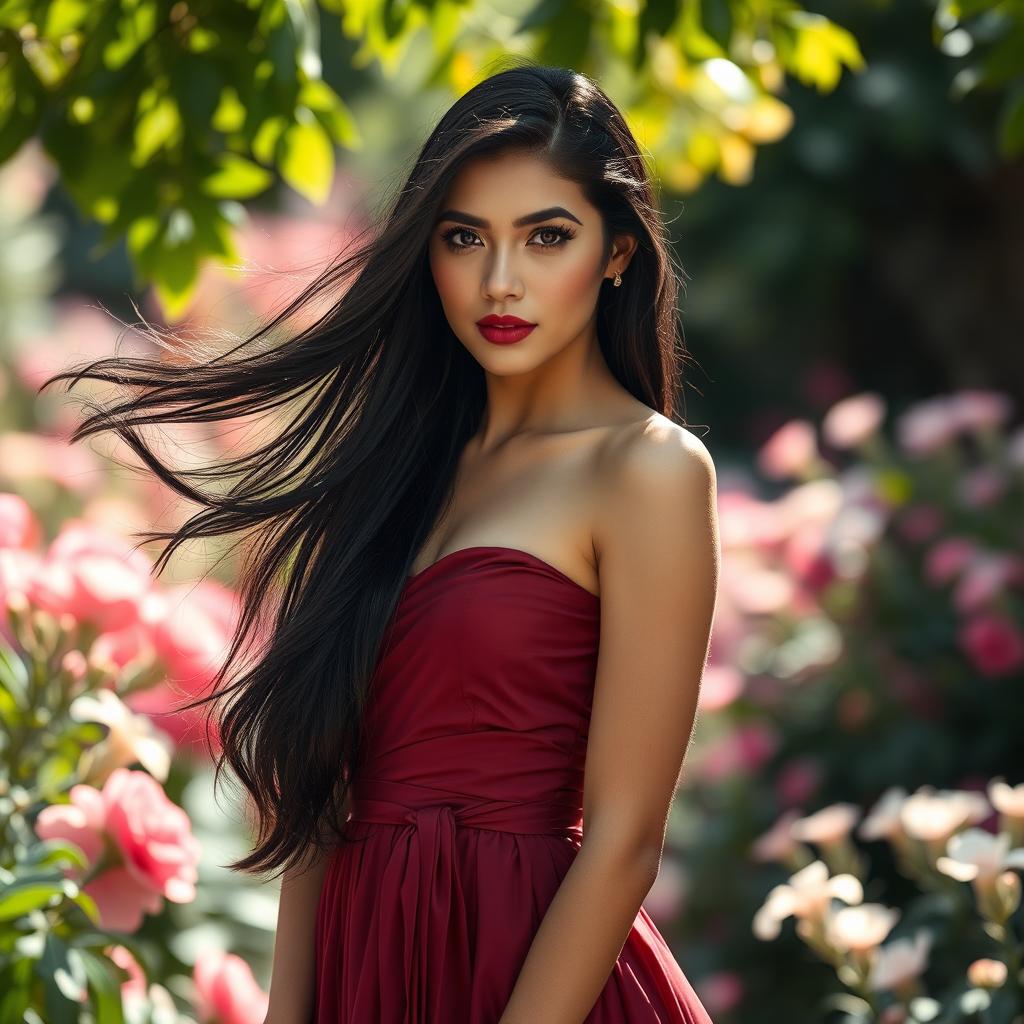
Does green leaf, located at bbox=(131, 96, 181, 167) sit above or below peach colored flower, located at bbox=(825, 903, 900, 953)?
above

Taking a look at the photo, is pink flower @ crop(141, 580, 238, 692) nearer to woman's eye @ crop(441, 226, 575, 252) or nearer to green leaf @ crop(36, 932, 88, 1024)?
green leaf @ crop(36, 932, 88, 1024)

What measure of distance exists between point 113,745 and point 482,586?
2.97ft

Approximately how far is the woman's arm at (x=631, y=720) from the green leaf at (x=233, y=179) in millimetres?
1291

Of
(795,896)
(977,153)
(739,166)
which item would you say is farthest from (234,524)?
(977,153)

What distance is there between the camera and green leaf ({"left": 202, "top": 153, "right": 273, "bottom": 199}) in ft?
8.95

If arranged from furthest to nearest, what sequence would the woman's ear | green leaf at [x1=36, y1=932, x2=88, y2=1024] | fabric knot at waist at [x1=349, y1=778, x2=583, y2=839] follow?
green leaf at [x1=36, y1=932, x2=88, y2=1024], the woman's ear, fabric knot at waist at [x1=349, y1=778, x2=583, y2=839]

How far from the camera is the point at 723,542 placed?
13.9ft

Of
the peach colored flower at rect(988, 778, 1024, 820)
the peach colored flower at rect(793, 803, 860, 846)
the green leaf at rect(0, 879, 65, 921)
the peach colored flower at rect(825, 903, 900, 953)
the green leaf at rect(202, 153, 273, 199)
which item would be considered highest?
the green leaf at rect(202, 153, 273, 199)

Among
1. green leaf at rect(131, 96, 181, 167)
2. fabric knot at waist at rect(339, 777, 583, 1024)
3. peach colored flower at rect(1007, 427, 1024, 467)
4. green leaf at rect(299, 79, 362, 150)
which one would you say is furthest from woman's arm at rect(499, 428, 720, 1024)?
peach colored flower at rect(1007, 427, 1024, 467)

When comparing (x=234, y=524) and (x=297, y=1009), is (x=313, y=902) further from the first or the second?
(x=234, y=524)

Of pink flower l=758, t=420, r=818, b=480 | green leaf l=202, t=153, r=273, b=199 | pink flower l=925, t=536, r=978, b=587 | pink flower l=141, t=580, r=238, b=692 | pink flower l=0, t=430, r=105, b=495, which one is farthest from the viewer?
pink flower l=0, t=430, r=105, b=495

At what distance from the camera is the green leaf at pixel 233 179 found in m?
2.73

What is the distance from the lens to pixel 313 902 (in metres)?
1.99

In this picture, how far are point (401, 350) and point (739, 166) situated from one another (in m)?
1.71
